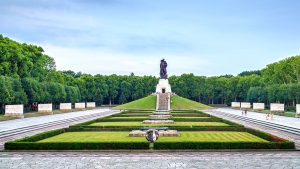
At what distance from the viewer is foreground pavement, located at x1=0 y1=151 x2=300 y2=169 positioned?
1427 cm

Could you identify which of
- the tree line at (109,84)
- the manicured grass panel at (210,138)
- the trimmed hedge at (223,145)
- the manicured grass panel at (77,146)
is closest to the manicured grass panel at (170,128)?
the manicured grass panel at (210,138)

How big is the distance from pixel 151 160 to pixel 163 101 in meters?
50.1

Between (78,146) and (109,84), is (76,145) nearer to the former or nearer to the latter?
(78,146)

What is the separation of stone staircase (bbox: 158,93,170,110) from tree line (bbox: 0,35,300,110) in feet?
64.7

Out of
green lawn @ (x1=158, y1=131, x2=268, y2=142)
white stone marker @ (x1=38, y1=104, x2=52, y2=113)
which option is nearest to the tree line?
white stone marker @ (x1=38, y1=104, x2=52, y2=113)

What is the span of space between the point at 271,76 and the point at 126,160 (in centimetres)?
7018

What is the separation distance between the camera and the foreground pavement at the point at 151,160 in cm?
1427

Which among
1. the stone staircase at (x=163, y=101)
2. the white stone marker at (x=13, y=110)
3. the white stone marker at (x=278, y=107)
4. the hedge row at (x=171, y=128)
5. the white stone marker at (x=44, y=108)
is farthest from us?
the stone staircase at (x=163, y=101)

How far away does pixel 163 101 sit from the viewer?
2584 inches

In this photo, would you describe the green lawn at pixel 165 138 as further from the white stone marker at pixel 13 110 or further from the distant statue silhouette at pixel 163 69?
the distant statue silhouette at pixel 163 69

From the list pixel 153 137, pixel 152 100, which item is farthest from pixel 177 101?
pixel 153 137

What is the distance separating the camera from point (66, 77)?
8819 centimetres

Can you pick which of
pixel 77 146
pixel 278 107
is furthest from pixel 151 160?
pixel 278 107

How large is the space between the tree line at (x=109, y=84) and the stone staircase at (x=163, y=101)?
19.7 metres
